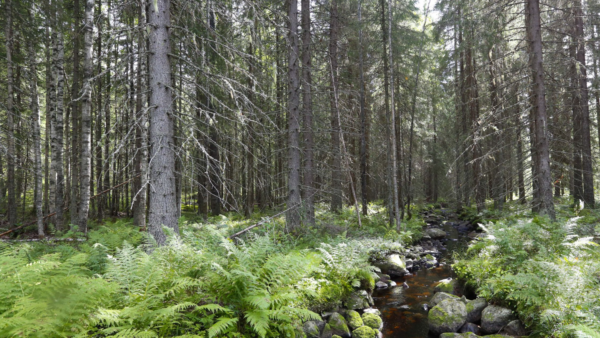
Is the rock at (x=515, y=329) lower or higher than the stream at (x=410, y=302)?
higher

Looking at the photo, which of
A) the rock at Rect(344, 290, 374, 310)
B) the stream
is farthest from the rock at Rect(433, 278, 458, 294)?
the rock at Rect(344, 290, 374, 310)

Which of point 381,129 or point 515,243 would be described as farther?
point 381,129

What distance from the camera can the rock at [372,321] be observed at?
5816 millimetres

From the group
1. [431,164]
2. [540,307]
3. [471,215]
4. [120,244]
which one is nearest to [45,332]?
[120,244]

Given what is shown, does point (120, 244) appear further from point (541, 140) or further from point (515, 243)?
point (541, 140)

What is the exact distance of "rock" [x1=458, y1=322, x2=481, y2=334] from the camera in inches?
215

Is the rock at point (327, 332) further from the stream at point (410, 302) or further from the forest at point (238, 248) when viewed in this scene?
the stream at point (410, 302)

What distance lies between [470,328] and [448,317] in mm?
372

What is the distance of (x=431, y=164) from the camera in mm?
27875

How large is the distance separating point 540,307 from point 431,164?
81.1 feet

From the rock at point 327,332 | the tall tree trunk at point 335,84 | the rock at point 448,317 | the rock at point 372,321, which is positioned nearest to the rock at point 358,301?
the rock at point 372,321

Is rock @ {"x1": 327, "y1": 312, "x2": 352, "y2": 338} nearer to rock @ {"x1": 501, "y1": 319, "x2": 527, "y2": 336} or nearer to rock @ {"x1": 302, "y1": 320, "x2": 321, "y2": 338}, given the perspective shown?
rock @ {"x1": 302, "y1": 320, "x2": 321, "y2": 338}

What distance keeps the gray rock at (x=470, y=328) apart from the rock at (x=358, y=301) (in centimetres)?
187

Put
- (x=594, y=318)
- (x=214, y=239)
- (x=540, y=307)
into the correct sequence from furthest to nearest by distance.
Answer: (x=214, y=239)
(x=540, y=307)
(x=594, y=318)
